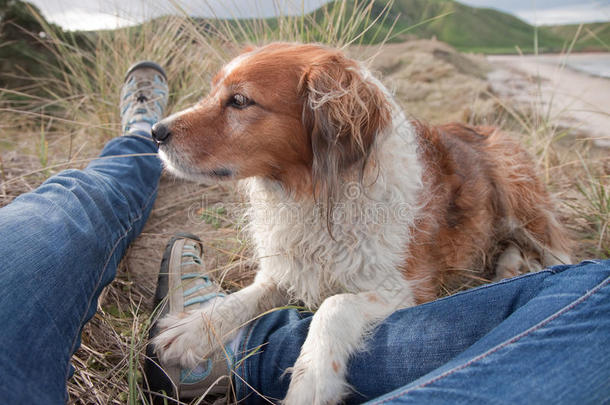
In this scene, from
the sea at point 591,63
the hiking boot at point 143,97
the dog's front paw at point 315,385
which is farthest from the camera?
the sea at point 591,63

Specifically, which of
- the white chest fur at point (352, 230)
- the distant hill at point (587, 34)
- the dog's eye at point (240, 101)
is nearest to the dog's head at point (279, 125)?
the dog's eye at point (240, 101)

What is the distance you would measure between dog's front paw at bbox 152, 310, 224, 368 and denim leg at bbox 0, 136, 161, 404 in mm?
327

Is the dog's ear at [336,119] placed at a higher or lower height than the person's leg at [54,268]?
higher

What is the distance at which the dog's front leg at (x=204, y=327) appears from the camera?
1759mm

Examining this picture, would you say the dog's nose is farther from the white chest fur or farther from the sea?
the sea

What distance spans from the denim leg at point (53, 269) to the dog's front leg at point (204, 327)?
341 mm

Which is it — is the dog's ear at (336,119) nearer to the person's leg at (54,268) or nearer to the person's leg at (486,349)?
the person's leg at (486,349)

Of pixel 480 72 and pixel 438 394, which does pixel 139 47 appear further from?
pixel 480 72

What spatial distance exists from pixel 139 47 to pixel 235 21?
4.04ft

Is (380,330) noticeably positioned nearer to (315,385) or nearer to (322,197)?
(315,385)

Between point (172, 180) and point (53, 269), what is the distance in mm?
2100

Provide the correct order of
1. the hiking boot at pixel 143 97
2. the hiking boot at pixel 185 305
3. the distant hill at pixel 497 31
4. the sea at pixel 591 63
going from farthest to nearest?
the sea at pixel 591 63, the hiking boot at pixel 143 97, the distant hill at pixel 497 31, the hiking boot at pixel 185 305

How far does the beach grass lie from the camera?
77.2 inches

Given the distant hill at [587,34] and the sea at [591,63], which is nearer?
the distant hill at [587,34]
